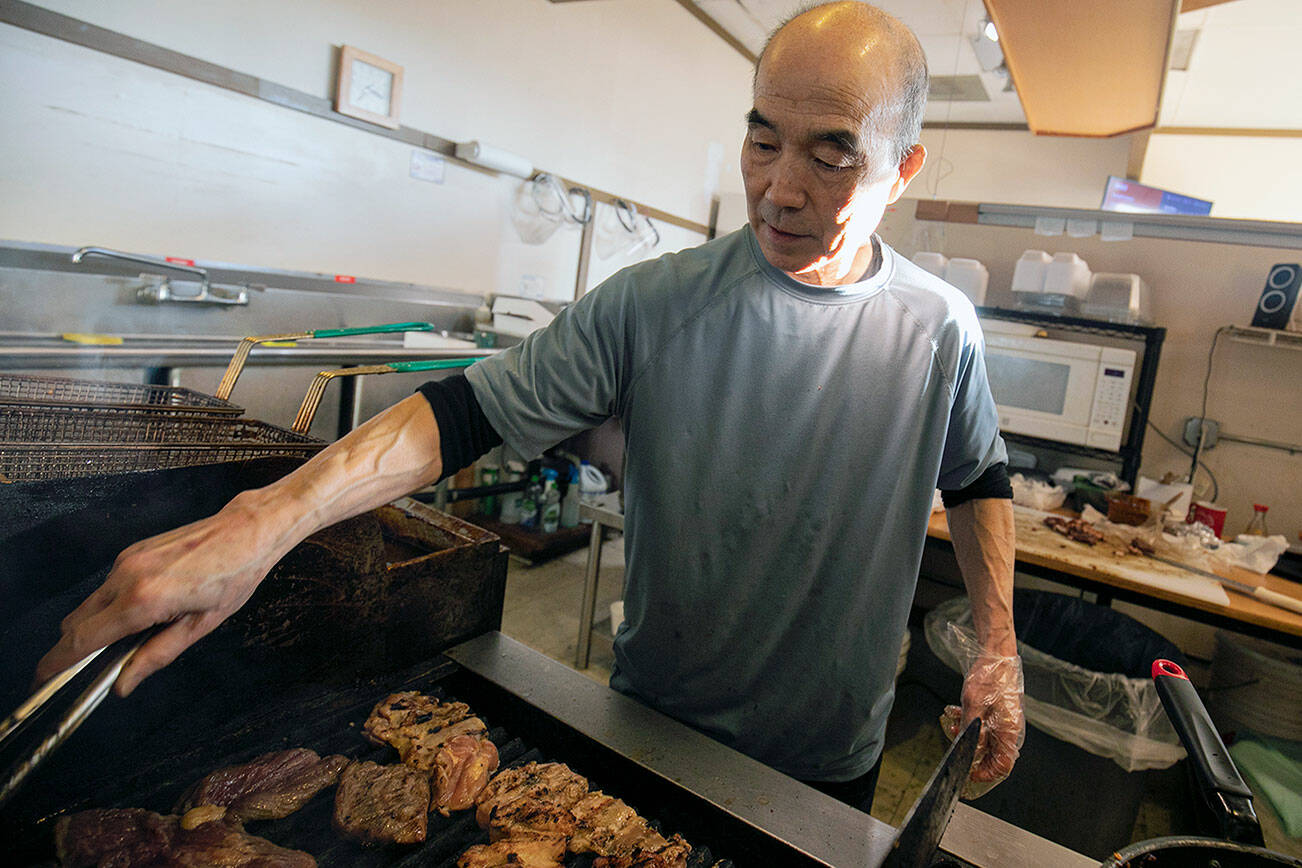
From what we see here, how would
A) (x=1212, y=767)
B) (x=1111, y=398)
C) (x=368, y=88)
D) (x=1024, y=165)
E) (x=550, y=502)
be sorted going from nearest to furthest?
(x=1212, y=767)
(x=1111, y=398)
(x=368, y=88)
(x=550, y=502)
(x=1024, y=165)

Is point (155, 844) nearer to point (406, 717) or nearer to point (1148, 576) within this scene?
point (406, 717)

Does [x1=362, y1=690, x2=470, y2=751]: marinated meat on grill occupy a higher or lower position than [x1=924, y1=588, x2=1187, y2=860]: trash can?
higher

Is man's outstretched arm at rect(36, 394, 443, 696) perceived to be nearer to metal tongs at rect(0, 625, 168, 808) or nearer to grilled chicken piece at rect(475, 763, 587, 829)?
metal tongs at rect(0, 625, 168, 808)

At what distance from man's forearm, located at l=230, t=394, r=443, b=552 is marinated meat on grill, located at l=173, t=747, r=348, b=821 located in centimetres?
34

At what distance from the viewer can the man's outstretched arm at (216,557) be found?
29.2 inches

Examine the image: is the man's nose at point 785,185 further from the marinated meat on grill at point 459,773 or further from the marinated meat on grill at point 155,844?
the marinated meat on grill at point 155,844

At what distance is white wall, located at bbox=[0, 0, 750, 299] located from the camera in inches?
110

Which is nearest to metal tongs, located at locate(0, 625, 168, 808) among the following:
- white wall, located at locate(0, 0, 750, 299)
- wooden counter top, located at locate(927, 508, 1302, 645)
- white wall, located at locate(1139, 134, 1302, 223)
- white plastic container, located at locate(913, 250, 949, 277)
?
wooden counter top, located at locate(927, 508, 1302, 645)

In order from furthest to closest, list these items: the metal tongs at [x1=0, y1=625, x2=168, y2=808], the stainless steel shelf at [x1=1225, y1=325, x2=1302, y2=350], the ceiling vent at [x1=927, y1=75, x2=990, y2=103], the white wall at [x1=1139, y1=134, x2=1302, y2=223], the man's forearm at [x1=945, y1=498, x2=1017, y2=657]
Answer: the white wall at [x1=1139, y1=134, x2=1302, y2=223] → the ceiling vent at [x1=927, y1=75, x2=990, y2=103] → the stainless steel shelf at [x1=1225, y1=325, x2=1302, y2=350] → the man's forearm at [x1=945, y1=498, x2=1017, y2=657] → the metal tongs at [x1=0, y1=625, x2=168, y2=808]

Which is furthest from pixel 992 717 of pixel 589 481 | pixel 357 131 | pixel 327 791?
pixel 357 131

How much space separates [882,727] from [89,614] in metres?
1.28

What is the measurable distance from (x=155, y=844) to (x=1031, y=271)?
3.71m

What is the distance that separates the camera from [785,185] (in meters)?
1.11

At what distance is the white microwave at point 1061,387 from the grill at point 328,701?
296 cm
